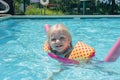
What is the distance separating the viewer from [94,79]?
4.32 metres

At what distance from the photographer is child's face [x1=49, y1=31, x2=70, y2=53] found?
455 centimetres

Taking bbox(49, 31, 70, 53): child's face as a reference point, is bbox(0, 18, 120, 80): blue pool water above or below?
below

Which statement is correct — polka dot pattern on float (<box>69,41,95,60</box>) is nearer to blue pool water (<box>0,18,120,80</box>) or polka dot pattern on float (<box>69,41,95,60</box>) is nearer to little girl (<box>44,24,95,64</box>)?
little girl (<box>44,24,95,64</box>)

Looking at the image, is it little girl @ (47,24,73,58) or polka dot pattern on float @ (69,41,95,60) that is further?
polka dot pattern on float @ (69,41,95,60)

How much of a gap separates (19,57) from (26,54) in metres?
0.30

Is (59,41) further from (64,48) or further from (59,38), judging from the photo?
(64,48)

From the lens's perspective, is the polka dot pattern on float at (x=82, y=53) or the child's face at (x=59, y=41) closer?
the child's face at (x=59, y=41)

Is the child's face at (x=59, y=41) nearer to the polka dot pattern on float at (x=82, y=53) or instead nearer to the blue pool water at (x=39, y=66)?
the polka dot pattern on float at (x=82, y=53)

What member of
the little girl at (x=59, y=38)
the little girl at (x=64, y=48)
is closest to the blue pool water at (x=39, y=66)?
the little girl at (x=64, y=48)

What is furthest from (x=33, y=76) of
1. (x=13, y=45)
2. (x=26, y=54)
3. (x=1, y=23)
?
(x=1, y=23)

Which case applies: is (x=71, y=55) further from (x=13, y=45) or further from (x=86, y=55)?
(x=13, y=45)

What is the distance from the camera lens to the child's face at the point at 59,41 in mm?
4555

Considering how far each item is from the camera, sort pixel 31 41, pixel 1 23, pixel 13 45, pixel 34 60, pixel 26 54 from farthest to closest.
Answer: pixel 1 23 < pixel 31 41 < pixel 13 45 < pixel 26 54 < pixel 34 60

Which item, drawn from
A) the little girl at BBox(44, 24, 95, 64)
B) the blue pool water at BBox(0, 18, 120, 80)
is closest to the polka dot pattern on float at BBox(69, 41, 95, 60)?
the little girl at BBox(44, 24, 95, 64)
